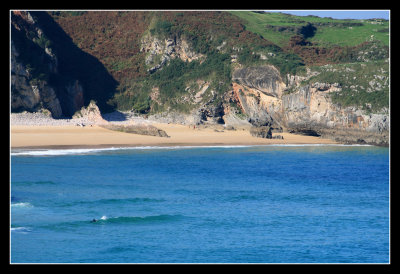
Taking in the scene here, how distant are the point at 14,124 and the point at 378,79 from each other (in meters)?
32.7

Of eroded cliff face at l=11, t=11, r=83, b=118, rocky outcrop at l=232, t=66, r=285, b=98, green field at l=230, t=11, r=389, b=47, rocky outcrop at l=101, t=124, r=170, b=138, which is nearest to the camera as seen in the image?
rocky outcrop at l=101, t=124, r=170, b=138

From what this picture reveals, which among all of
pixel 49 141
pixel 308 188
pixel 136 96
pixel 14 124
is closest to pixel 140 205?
pixel 308 188

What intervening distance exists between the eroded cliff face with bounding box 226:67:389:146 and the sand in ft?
4.26

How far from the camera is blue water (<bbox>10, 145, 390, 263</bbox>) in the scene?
19500 millimetres

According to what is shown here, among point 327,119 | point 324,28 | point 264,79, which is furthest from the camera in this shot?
point 324,28

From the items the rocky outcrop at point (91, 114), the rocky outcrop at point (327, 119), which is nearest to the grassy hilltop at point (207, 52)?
the rocky outcrop at point (327, 119)

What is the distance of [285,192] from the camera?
30562 millimetres

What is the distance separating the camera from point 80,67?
2643 inches

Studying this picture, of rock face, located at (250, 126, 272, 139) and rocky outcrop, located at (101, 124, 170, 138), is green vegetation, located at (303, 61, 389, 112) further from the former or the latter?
rocky outcrop, located at (101, 124, 170, 138)

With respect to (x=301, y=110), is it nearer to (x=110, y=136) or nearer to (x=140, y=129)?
(x=140, y=129)

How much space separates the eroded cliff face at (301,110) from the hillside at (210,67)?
10 centimetres

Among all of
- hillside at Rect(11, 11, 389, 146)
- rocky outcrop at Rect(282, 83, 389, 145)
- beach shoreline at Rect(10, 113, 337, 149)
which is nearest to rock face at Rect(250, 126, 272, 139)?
beach shoreline at Rect(10, 113, 337, 149)

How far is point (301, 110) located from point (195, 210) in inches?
1271

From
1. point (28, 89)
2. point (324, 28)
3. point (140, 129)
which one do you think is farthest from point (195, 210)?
point (324, 28)
